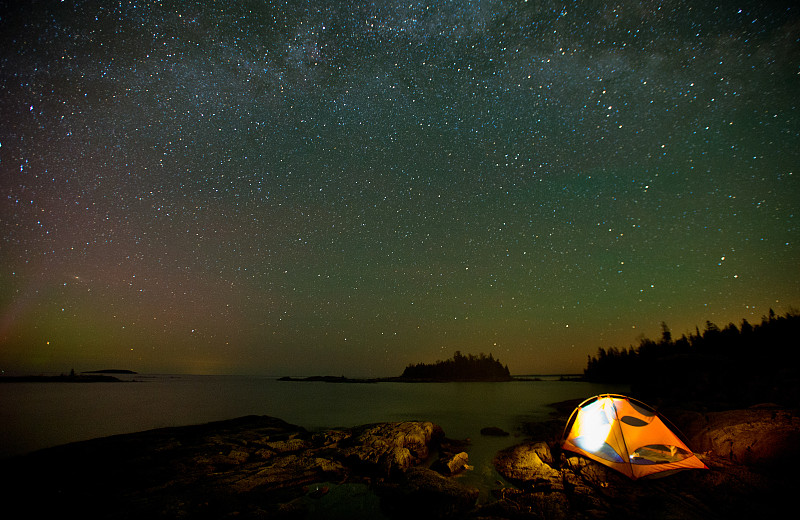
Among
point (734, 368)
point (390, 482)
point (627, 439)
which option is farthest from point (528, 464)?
point (734, 368)

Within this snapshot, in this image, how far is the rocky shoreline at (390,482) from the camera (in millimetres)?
7191

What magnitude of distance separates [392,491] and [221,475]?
5409 mm

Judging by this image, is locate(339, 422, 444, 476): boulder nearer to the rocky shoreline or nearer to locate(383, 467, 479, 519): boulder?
the rocky shoreline

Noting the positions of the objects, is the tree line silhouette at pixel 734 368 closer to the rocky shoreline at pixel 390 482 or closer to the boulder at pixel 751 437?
the boulder at pixel 751 437

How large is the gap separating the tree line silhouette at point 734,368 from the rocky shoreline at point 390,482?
54.9ft

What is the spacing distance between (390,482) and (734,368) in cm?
3785

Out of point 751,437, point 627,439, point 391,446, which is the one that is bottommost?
point 391,446

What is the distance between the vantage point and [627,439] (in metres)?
9.04

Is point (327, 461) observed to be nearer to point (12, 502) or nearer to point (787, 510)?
point (12, 502)

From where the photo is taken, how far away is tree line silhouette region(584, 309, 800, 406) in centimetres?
Result: 2305

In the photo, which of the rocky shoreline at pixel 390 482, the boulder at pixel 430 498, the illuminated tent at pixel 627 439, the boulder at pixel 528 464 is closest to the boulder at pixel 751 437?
the rocky shoreline at pixel 390 482

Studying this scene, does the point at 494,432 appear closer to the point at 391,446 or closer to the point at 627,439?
the point at 391,446

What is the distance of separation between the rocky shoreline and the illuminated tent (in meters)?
0.32

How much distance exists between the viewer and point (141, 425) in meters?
25.3
